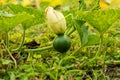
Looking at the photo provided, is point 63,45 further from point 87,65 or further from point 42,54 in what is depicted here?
point 42,54

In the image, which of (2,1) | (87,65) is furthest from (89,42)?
(2,1)

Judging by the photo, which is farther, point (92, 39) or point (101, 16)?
point (92, 39)

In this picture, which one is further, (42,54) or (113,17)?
(42,54)

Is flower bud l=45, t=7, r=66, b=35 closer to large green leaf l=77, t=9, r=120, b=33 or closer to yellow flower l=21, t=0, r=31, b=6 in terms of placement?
large green leaf l=77, t=9, r=120, b=33

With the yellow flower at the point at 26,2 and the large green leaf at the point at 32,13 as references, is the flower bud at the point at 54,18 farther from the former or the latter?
the yellow flower at the point at 26,2

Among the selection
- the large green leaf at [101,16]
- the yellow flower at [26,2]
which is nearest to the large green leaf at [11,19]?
the large green leaf at [101,16]

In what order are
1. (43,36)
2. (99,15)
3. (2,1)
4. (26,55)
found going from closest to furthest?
(99,15), (26,55), (43,36), (2,1)

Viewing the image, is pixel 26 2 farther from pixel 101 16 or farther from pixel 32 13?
pixel 101 16

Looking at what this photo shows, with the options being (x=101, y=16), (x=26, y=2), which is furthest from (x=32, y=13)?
(x=26, y=2)
